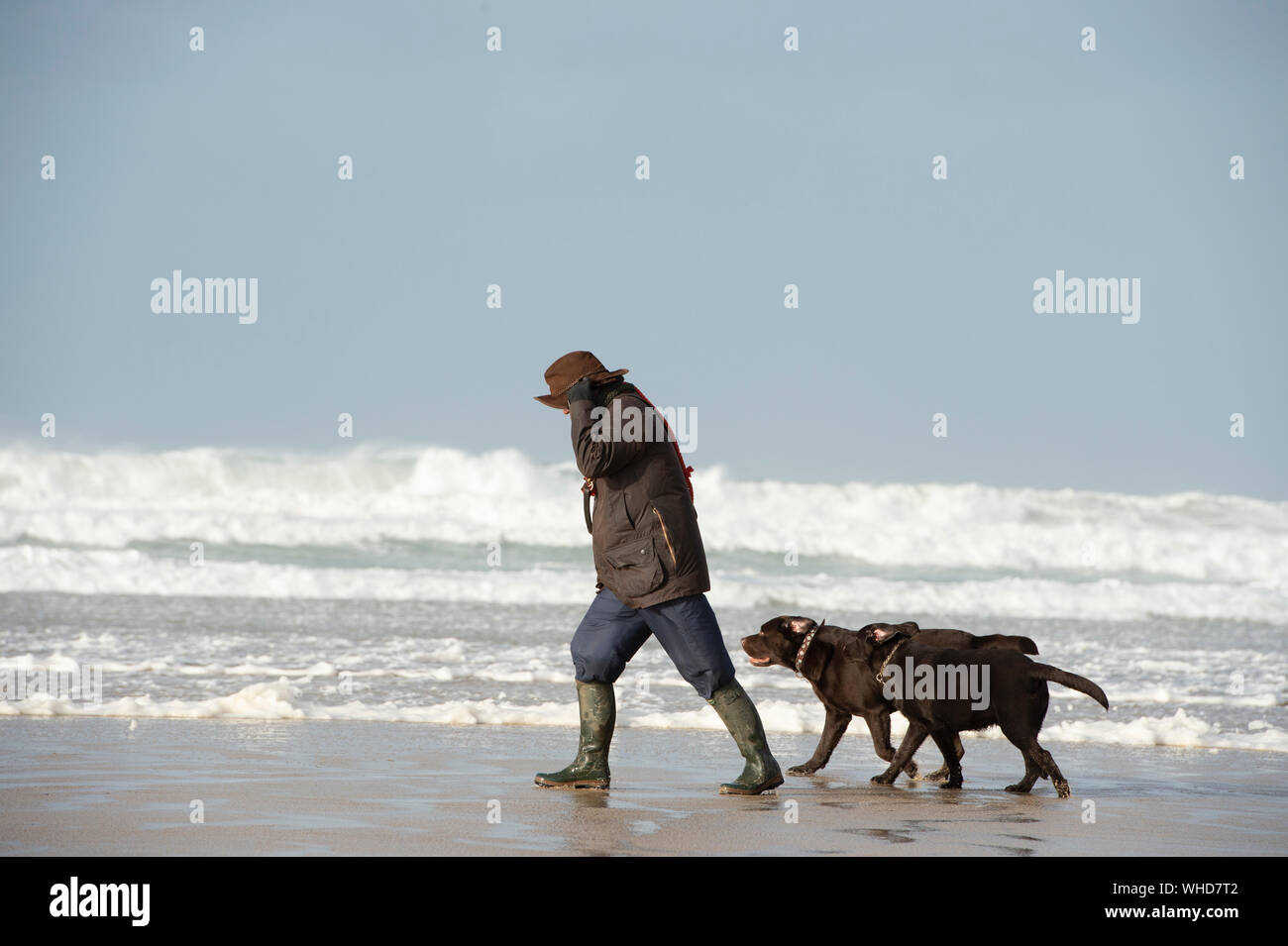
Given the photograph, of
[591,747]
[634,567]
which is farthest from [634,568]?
[591,747]

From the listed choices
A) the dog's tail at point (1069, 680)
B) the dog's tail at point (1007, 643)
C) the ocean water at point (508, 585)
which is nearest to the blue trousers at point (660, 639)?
the dog's tail at point (1069, 680)

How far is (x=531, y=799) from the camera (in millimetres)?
5727

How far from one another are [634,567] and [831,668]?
1.67 meters

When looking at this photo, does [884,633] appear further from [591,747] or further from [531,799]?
[531,799]

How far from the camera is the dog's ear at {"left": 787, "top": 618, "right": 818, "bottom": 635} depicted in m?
7.02

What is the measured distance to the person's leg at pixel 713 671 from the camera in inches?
229

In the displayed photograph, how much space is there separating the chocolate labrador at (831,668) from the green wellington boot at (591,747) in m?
1.08

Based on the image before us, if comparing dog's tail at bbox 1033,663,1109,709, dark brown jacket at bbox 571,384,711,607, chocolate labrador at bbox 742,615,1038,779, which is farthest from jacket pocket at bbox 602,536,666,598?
dog's tail at bbox 1033,663,1109,709

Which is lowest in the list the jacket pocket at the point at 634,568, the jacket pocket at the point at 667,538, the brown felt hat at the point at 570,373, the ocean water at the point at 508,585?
the ocean water at the point at 508,585

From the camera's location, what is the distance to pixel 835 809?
5758mm

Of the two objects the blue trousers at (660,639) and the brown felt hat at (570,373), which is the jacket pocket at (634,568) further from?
the brown felt hat at (570,373)

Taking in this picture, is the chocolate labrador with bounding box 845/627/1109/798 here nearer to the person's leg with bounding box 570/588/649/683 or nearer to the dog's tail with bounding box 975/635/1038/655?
the dog's tail with bounding box 975/635/1038/655

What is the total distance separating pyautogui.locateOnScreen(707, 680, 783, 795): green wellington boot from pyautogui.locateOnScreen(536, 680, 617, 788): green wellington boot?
1.65ft
